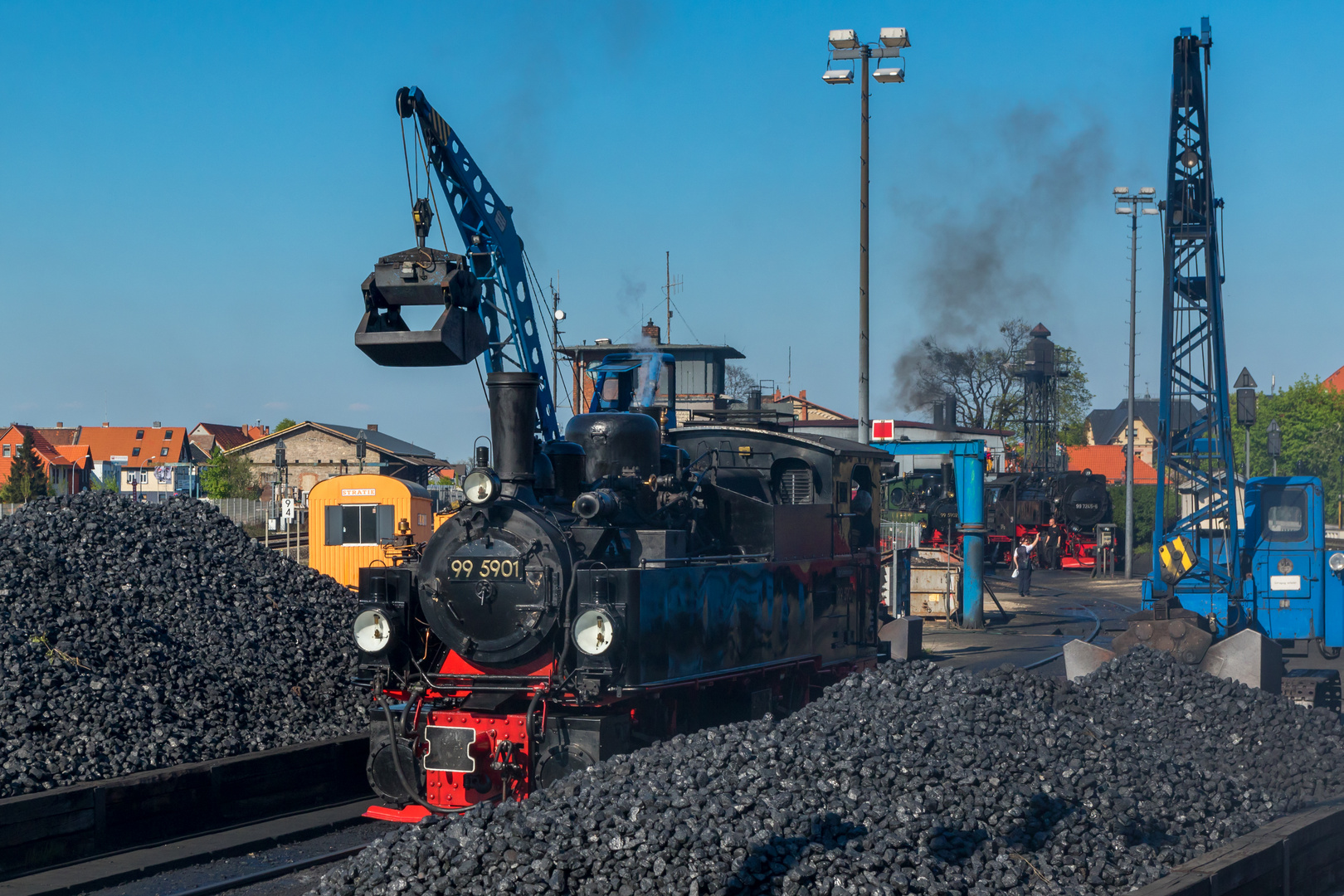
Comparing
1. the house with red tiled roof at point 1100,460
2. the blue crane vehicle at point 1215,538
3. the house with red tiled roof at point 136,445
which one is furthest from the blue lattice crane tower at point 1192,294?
the house with red tiled roof at point 136,445

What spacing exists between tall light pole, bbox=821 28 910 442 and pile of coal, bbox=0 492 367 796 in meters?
8.52

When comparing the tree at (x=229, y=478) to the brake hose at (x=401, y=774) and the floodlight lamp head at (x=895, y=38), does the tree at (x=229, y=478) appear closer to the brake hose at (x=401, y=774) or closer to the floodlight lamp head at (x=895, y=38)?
the floodlight lamp head at (x=895, y=38)

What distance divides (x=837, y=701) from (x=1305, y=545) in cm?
1042

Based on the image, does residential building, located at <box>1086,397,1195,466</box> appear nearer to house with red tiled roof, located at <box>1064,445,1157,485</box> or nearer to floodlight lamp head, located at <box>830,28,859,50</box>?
house with red tiled roof, located at <box>1064,445,1157,485</box>

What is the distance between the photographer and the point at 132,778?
8.98 metres

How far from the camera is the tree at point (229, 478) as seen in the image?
64.6 m

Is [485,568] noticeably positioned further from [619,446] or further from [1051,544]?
[1051,544]

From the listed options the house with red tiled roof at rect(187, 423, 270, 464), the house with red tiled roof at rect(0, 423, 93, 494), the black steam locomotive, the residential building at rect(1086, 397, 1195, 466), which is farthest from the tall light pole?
the house with red tiled roof at rect(187, 423, 270, 464)

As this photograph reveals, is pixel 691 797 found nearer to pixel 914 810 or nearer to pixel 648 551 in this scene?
pixel 914 810

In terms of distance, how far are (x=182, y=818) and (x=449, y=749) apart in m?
2.17

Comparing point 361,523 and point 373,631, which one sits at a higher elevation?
point 361,523

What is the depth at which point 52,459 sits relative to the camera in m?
88.4

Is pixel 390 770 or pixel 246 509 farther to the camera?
pixel 246 509

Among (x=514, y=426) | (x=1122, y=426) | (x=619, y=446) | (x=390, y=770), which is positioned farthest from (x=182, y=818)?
(x=1122, y=426)
